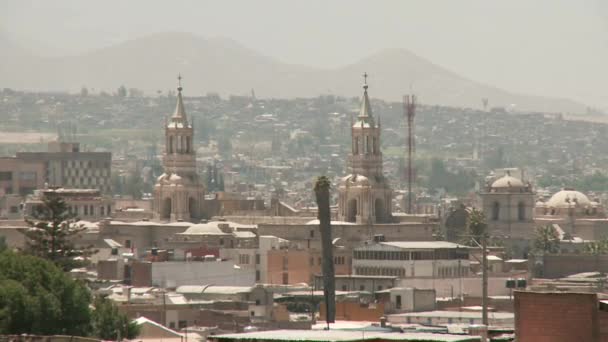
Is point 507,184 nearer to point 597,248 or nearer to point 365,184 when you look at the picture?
point 597,248

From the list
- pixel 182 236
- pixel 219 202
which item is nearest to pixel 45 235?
pixel 182 236

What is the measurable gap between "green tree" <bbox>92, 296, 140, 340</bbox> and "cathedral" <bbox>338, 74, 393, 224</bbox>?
7309 centimetres

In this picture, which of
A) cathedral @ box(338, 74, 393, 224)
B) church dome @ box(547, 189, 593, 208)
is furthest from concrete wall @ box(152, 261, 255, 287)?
church dome @ box(547, 189, 593, 208)

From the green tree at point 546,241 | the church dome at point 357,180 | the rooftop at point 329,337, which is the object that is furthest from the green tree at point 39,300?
the green tree at point 546,241

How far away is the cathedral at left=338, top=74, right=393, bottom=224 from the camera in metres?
140

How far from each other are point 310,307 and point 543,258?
44.9 m

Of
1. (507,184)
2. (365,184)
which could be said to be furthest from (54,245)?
(507,184)

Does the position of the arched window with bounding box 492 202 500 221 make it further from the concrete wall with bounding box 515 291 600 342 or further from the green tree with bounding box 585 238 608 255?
the concrete wall with bounding box 515 291 600 342

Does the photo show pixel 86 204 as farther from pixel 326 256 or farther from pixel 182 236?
pixel 326 256

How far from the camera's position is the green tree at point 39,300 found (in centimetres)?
5750

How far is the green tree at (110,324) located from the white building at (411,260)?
48754 millimetres

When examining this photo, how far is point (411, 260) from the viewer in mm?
117375

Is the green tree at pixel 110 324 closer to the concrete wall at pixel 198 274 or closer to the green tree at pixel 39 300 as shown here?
the green tree at pixel 39 300

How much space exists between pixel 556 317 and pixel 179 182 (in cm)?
11346
